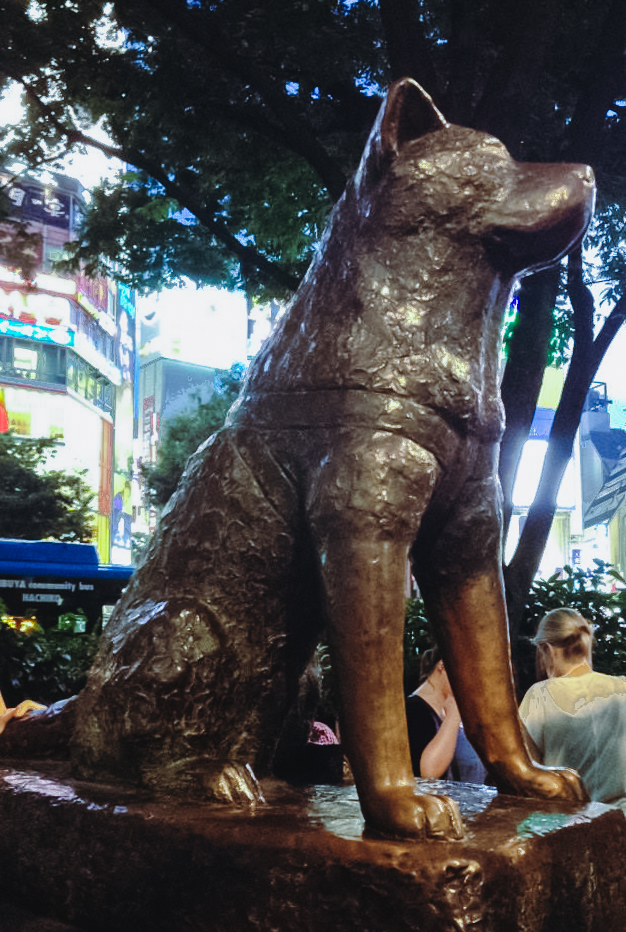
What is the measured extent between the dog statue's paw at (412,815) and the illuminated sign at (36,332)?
40554 millimetres

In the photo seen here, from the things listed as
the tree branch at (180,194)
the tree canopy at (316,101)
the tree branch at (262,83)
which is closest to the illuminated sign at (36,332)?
the tree canopy at (316,101)

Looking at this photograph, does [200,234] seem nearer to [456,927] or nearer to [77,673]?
[77,673]

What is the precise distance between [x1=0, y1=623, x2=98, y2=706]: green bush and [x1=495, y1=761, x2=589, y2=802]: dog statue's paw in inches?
198

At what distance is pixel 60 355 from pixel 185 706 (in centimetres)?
4130

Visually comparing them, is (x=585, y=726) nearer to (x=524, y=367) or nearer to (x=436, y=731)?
(x=436, y=731)

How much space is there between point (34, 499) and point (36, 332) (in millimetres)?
16355

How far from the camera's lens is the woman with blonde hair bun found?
11.1ft

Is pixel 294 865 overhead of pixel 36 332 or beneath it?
beneath

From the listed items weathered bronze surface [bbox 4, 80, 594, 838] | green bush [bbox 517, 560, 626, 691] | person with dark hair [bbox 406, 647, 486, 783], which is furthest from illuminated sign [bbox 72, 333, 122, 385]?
weathered bronze surface [bbox 4, 80, 594, 838]

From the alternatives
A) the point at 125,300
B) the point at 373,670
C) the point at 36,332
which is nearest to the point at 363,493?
the point at 373,670

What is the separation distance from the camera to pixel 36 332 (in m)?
40.2

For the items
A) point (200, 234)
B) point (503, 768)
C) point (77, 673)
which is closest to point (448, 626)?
point (503, 768)

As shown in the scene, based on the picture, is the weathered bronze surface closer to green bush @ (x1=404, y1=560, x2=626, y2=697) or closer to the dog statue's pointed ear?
the dog statue's pointed ear

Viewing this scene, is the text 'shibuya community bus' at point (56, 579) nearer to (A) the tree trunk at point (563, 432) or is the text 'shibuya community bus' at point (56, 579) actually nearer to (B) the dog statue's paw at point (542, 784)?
(A) the tree trunk at point (563, 432)
